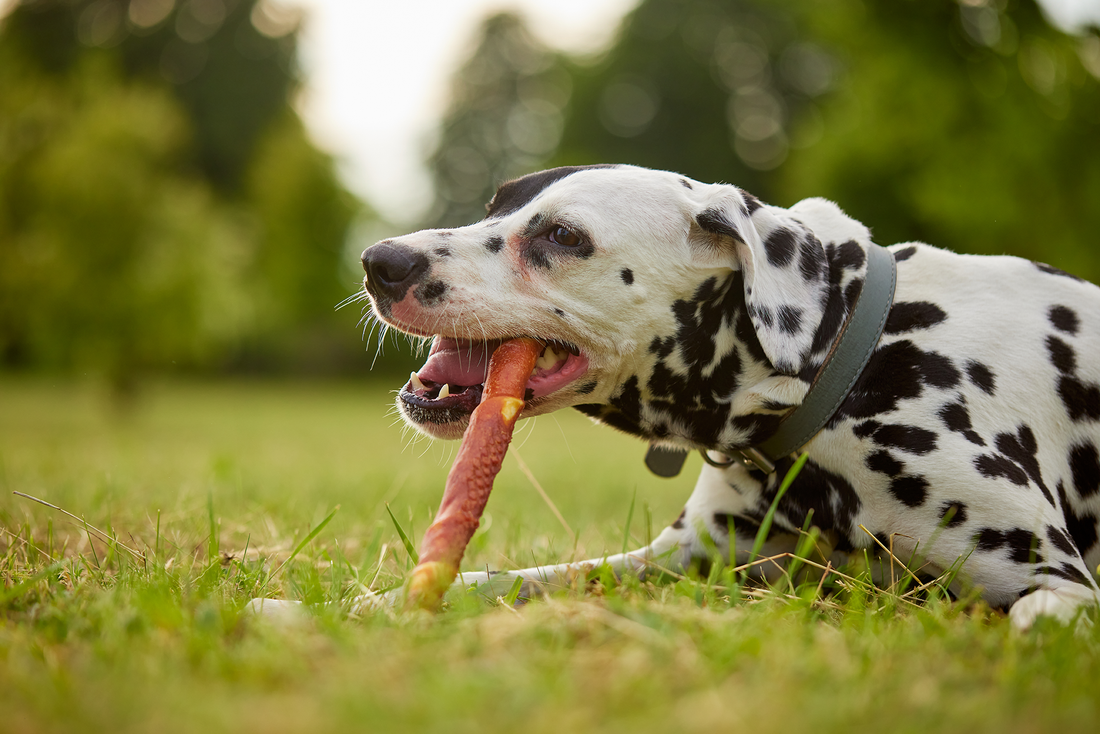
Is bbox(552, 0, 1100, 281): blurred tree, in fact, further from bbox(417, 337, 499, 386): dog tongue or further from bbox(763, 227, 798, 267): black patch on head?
bbox(417, 337, 499, 386): dog tongue

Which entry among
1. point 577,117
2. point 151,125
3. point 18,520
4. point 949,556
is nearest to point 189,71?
point 577,117

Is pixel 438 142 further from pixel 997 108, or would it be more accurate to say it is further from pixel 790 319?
pixel 790 319

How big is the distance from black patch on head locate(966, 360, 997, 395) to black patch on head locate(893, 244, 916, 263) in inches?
21.9

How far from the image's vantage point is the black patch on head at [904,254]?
3.07m

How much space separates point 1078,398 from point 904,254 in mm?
780

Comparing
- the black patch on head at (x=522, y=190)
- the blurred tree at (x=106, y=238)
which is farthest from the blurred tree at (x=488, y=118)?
the black patch on head at (x=522, y=190)

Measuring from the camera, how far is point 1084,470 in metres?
2.73

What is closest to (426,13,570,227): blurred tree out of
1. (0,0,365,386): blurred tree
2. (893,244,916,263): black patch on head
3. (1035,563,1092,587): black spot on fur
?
(0,0,365,386): blurred tree

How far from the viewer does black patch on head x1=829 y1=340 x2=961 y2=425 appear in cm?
263

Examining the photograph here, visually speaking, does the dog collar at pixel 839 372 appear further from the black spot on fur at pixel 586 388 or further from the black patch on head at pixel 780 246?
the black spot on fur at pixel 586 388

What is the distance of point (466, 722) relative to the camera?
4.07 ft

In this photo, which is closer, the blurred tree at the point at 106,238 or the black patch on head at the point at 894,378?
the black patch on head at the point at 894,378

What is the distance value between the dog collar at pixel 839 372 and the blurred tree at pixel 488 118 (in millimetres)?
39837

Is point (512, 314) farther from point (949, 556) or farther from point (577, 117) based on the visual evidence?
point (577, 117)
